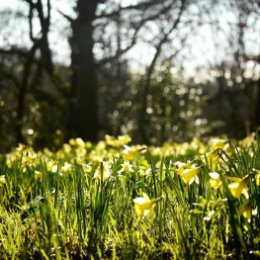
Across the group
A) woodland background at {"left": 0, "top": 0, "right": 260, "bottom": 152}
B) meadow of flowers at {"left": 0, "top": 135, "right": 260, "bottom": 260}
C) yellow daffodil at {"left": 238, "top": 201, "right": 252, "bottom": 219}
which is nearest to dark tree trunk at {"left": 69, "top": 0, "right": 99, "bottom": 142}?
woodland background at {"left": 0, "top": 0, "right": 260, "bottom": 152}

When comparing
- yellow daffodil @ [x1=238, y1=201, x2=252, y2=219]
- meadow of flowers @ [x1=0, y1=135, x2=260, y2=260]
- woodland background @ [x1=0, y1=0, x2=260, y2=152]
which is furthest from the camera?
woodland background @ [x1=0, y1=0, x2=260, y2=152]

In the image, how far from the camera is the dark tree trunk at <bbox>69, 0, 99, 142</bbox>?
37.0 feet

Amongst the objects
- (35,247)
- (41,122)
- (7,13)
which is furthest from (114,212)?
(7,13)

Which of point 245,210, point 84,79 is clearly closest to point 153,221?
point 245,210

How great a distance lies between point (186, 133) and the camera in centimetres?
1508

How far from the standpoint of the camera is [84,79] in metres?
12.0

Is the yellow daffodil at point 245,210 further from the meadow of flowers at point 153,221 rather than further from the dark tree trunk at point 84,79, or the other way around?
the dark tree trunk at point 84,79

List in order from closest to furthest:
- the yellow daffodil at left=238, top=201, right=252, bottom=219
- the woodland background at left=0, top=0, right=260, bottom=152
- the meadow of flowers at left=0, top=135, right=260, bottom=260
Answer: the yellow daffodil at left=238, top=201, right=252, bottom=219 < the meadow of flowers at left=0, top=135, right=260, bottom=260 < the woodland background at left=0, top=0, right=260, bottom=152

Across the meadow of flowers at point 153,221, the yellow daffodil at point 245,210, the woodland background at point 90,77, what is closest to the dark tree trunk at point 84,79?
the woodland background at point 90,77

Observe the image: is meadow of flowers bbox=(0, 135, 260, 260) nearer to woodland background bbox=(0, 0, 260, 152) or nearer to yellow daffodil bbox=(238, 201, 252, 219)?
yellow daffodil bbox=(238, 201, 252, 219)

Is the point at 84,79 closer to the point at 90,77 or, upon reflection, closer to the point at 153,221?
the point at 90,77

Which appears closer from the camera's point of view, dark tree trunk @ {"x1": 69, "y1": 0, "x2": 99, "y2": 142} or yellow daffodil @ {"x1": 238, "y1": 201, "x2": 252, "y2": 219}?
yellow daffodil @ {"x1": 238, "y1": 201, "x2": 252, "y2": 219}

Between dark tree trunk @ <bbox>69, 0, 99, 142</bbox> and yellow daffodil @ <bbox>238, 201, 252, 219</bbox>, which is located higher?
A: dark tree trunk @ <bbox>69, 0, 99, 142</bbox>

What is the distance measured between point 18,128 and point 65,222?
733 centimetres
